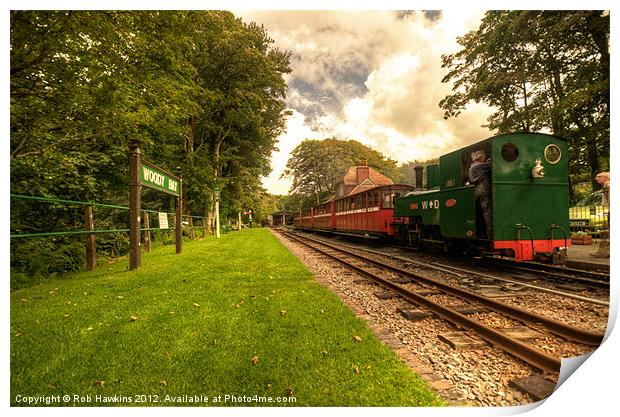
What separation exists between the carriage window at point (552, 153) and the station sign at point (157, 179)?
7.09 metres

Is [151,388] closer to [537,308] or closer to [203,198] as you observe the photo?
[537,308]

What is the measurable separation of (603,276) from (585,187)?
184 centimetres

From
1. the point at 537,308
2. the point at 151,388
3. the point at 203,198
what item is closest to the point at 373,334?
the point at 151,388

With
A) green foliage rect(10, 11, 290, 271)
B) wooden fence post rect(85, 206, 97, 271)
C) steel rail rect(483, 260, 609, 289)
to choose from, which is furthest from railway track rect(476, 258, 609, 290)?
wooden fence post rect(85, 206, 97, 271)

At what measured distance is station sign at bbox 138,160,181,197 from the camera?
520 centimetres

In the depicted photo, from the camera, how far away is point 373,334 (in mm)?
2811

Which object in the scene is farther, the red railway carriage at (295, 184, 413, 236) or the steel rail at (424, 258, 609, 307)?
the red railway carriage at (295, 184, 413, 236)

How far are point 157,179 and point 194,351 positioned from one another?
4651 millimetres

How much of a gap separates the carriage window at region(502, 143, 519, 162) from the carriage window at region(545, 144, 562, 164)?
1.50 ft

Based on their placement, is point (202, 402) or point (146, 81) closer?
point (202, 402)

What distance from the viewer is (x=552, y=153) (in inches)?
191

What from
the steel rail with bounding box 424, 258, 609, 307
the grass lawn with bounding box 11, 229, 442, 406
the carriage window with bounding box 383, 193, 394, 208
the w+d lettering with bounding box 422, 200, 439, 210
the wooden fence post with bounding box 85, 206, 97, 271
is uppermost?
the carriage window with bounding box 383, 193, 394, 208

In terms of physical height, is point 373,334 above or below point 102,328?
below
